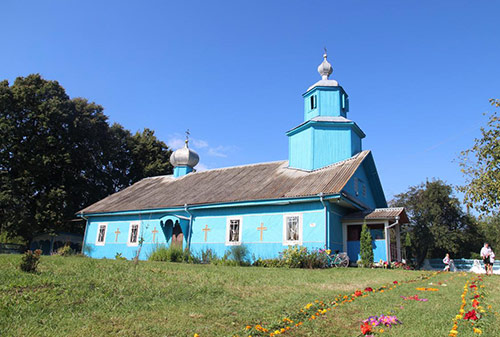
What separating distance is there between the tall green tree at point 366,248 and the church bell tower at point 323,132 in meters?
4.87

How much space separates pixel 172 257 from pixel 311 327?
12628 millimetres

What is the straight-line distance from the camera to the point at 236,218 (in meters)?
18.2

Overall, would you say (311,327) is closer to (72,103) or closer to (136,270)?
(136,270)

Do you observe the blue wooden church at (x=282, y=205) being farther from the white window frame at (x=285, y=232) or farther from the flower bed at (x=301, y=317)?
the flower bed at (x=301, y=317)

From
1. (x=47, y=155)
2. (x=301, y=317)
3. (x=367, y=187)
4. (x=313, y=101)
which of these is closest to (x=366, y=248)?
(x=367, y=187)

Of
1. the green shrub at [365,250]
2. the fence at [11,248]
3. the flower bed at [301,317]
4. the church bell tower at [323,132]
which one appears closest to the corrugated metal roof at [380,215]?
the green shrub at [365,250]

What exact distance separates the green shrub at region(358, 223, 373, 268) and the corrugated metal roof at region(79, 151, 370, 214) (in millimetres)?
2265

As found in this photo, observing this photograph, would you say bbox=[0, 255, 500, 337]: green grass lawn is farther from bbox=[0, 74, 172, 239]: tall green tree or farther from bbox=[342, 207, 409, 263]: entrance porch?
bbox=[0, 74, 172, 239]: tall green tree

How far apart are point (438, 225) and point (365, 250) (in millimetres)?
18044

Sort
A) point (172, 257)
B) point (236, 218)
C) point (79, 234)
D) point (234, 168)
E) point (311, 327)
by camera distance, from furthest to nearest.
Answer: point (79, 234), point (234, 168), point (236, 218), point (172, 257), point (311, 327)

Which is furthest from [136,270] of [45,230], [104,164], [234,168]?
[104,164]

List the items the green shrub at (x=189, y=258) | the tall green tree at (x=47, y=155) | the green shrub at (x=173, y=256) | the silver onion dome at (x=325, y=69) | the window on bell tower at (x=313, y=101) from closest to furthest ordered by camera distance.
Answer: the green shrub at (x=189, y=258) → the green shrub at (x=173, y=256) → the window on bell tower at (x=313, y=101) → the silver onion dome at (x=325, y=69) → the tall green tree at (x=47, y=155)

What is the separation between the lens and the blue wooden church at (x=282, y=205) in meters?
16.3

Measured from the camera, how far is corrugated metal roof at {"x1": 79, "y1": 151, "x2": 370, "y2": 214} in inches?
669
